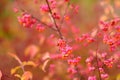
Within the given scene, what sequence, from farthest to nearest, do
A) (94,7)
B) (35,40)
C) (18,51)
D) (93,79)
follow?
(94,7) → (35,40) → (18,51) → (93,79)

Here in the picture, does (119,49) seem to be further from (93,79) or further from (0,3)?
(0,3)

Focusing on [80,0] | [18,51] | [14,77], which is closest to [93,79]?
[14,77]

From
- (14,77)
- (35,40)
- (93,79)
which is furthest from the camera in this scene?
(35,40)

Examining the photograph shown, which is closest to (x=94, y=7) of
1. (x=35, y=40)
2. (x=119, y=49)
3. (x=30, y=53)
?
(x=35, y=40)

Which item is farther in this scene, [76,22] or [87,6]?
[87,6]

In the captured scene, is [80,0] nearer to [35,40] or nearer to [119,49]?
[35,40]

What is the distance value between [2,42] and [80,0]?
6.28 feet

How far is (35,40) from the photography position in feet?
19.3

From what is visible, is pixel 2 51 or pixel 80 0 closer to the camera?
pixel 2 51

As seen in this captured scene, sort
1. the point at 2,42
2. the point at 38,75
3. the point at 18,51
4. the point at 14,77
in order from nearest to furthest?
1. the point at 14,77
2. the point at 38,75
3. the point at 18,51
4. the point at 2,42

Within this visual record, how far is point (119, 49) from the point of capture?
376 cm

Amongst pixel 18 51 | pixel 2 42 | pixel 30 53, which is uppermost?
pixel 2 42

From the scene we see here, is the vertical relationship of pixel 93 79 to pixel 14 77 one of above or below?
below

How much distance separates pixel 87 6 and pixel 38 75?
131 inches
